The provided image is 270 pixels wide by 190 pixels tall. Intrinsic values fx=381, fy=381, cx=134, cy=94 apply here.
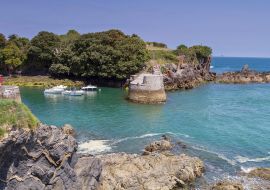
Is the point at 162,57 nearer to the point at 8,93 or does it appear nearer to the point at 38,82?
the point at 38,82

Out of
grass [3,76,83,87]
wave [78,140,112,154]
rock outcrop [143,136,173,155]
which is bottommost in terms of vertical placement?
wave [78,140,112,154]

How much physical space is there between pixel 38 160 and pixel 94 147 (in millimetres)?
19192

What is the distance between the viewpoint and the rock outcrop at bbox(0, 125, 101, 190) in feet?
67.8

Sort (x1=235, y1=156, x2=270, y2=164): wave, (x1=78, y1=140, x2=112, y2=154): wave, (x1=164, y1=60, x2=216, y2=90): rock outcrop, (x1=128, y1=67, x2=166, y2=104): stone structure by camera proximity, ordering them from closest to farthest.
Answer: (x1=235, y1=156, x2=270, y2=164): wave, (x1=78, y1=140, x2=112, y2=154): wave, (x1=128, y1=67, x2=166, y2=104): stone structure, (x1=164, y1=60, x2=216, y2=90): rock outcrop

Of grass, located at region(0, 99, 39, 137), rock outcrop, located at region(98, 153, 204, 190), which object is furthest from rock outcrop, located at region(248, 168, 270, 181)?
grass, located at region(0, 99, 39, 137)

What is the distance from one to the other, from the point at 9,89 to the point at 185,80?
68.3 m

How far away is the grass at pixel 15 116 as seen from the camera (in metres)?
20.8

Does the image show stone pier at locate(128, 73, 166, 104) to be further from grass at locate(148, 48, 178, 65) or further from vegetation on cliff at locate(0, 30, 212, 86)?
grass at locate(148, 48, 178, 65)

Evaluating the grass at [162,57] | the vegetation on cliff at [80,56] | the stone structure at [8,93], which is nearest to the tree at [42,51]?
the vegetation on cliff at [80,56]

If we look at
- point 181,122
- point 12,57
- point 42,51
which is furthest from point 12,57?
point 181,122

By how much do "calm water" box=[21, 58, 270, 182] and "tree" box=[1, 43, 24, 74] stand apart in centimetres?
1728

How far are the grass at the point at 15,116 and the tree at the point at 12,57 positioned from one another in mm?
80206

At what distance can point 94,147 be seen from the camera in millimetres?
40969

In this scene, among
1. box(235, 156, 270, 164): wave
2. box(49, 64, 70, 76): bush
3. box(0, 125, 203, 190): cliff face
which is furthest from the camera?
box(49, 64, 70, 76): bush
